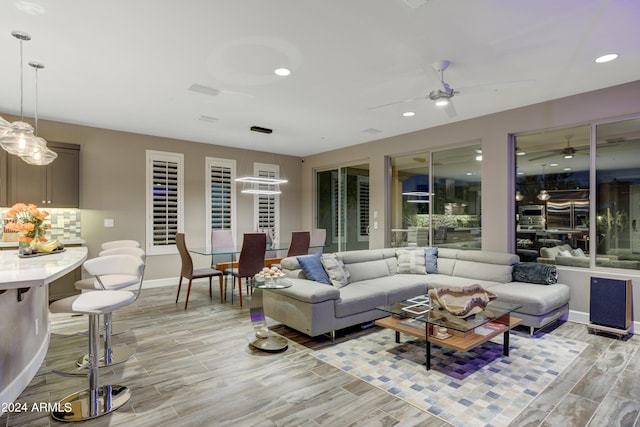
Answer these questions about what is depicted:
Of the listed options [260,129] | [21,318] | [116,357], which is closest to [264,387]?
[116,357]

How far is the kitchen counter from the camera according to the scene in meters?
2.03

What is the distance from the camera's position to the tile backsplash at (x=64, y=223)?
18.0ft

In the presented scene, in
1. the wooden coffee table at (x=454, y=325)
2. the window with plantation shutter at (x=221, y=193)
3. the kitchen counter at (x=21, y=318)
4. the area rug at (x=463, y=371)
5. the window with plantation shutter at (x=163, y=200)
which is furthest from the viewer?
the window with plantation shutter at (x=221, y=193)

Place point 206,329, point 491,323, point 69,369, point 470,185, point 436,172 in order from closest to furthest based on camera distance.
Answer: point 69,369
point 491,323
point 206,329
point 470,185
point 436,172

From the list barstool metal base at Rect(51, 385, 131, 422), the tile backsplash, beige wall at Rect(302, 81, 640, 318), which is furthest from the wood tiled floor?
the tile backsplash

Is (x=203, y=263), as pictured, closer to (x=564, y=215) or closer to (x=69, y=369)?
(x=69, y=369)

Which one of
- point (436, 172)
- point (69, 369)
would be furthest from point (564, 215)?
point (69, 369)

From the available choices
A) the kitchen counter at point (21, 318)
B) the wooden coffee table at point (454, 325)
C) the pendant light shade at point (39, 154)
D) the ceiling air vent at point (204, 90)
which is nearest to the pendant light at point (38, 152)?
the pendant light shade at point (39, 154)

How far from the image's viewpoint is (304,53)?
10.5 feet

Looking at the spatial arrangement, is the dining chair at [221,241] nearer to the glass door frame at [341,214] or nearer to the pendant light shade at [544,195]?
the glass door frame at [341,214]

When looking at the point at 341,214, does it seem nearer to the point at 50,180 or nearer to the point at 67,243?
the point at 67,243

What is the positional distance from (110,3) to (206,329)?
130 inches

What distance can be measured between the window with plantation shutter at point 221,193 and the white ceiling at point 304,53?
2088mm

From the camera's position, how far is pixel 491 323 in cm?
334
